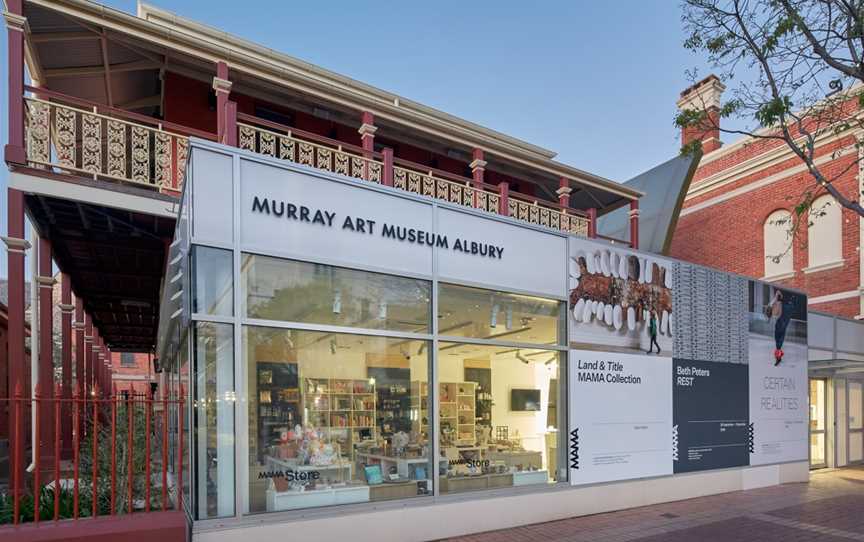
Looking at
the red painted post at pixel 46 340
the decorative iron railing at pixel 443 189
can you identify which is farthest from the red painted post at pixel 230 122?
the red painted post at pixel 46 340

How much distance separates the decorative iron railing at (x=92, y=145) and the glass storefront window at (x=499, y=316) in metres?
4.36

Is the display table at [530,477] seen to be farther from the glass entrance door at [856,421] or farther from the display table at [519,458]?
the glass entrance door at [856,421]

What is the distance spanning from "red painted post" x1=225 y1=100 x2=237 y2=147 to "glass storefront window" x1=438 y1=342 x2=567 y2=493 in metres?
4.22

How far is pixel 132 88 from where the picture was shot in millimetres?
13734

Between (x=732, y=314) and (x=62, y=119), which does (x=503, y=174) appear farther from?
(x=62, y=119)

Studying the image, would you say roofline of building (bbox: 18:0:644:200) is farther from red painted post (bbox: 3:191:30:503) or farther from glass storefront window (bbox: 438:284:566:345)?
glass storefront window (bbox: 438:284:566:345)

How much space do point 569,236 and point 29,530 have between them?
795 cm

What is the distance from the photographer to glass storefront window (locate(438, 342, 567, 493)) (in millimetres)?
8430

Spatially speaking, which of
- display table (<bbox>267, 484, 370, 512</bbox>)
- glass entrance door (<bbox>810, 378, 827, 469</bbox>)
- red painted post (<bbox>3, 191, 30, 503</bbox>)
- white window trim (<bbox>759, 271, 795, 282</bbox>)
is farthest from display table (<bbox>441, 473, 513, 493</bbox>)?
white window trim (<bbox>759, 271, 795, 282</bbox>)

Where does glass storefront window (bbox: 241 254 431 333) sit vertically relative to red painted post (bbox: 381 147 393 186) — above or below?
below

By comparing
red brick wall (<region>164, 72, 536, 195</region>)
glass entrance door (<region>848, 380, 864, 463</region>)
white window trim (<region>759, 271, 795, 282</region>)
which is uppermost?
red brick wall (<region>164, 72, 536, 195</region>)

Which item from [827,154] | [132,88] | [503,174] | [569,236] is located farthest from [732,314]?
[132,88]

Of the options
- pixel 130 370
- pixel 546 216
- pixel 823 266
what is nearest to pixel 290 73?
pixel 546 216

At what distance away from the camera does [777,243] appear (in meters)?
19.7
